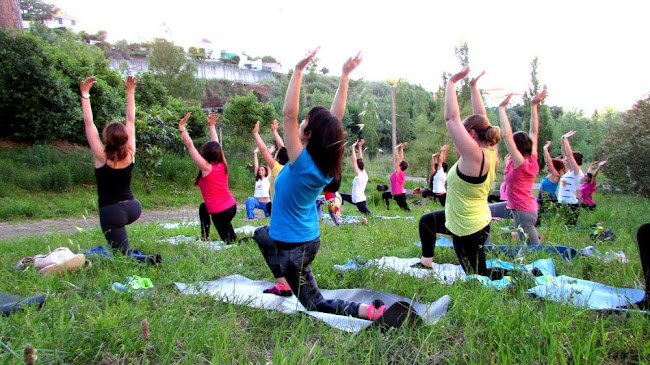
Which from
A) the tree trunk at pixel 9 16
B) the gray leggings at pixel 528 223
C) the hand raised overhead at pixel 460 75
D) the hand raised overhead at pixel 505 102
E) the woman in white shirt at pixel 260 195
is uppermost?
→ the tree trunk at pixel 9 16

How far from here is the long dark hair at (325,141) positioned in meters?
2.86

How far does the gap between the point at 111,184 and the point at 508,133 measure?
14.1 ft

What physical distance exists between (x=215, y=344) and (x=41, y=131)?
15101 millimetres

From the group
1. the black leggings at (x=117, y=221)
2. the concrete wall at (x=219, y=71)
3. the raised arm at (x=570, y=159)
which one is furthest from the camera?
the concrete wall at (x=219, y=71)

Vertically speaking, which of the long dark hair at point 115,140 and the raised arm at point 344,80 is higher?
the raised arm at point 344,80

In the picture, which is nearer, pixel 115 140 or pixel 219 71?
pixel 115 140

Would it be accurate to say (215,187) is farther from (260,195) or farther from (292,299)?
(260,195)

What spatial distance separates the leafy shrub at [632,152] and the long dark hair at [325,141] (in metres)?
16.8

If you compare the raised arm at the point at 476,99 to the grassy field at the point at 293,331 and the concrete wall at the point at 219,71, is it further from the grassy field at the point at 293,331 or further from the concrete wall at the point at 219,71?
the concrete wall at the point at 219,71

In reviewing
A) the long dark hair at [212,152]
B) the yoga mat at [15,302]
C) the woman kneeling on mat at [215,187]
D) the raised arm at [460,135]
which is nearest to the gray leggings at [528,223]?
the raised arm at [460,135]

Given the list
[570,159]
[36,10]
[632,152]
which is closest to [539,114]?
→ [632,152]

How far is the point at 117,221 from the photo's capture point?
4535 millimetres

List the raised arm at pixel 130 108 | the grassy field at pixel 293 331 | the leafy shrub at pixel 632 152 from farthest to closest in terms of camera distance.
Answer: the leafy shrub at pixel 632 152 → the raised arm at pixel 130 108 → the grassy field at pixel 293 331

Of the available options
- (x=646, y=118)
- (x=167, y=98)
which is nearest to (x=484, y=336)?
(x=646, y=118)
